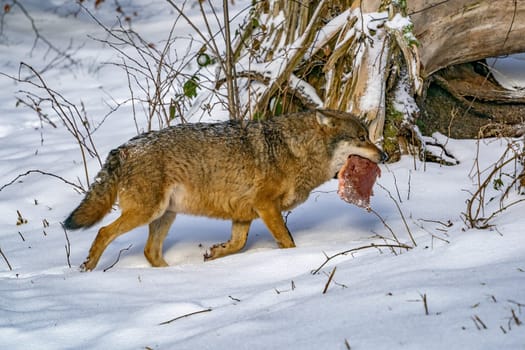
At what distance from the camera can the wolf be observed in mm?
6062

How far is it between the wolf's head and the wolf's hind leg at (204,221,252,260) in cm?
112

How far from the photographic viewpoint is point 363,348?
10.3 ft

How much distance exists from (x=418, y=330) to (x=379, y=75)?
19.2 feet

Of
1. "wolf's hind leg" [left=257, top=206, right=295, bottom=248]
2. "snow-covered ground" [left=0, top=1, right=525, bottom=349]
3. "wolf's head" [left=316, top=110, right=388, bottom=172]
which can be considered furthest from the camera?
"wolf's head" [left=316, top=110, right=388, bottom=172]

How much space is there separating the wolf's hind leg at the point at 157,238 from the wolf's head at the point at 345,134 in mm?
1674

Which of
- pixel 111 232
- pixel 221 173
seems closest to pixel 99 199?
pixel 111 232

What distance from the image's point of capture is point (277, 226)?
6430 mm

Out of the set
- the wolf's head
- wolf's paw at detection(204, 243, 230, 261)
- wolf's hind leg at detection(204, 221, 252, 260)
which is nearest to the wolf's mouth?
the wolf's head

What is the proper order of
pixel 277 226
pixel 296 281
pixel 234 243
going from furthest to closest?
1. pixel 234 243
2. pixel 277 226
3. pixel 296 281

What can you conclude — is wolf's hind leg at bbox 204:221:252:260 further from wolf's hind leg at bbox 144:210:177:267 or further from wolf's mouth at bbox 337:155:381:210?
wolf's mouth at bbox 337:155:381:210

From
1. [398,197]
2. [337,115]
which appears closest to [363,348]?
[337,115]

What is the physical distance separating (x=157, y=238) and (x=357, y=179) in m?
1.96

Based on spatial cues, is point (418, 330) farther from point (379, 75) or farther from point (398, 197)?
point (379, 75)

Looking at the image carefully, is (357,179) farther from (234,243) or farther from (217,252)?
(217,252)
